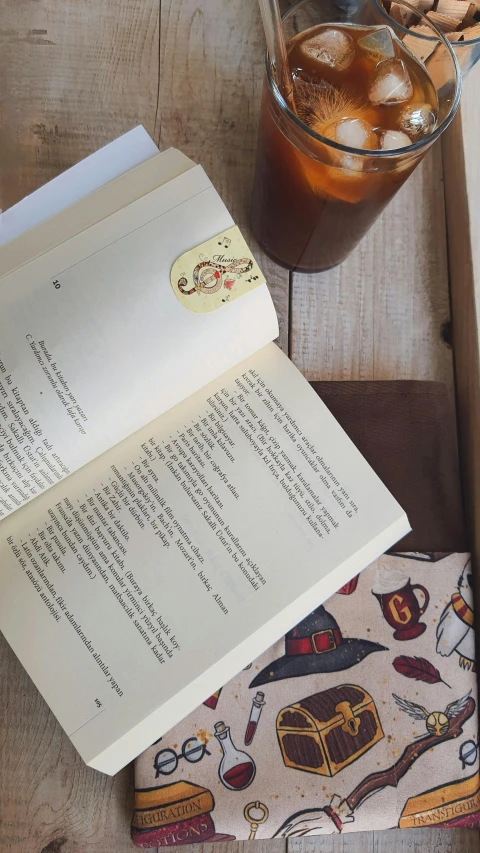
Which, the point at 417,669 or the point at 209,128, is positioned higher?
the point at 209,128

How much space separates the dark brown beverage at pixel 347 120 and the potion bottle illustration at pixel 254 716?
13.6 inches

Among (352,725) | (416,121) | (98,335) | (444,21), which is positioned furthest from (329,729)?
(444,21)

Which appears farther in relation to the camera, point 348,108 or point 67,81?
point 67,81

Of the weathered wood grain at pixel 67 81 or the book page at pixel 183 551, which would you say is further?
the weathered wood grain at pixel 67 81

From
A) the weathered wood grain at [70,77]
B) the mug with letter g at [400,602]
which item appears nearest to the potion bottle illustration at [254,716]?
the mug with letter g at [400,602]

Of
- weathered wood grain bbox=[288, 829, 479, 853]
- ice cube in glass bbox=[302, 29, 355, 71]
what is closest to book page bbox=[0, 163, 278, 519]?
ice cube in glass bbox=[302, 29, 355, 71]

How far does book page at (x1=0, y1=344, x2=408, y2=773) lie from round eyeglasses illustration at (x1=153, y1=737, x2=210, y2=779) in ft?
0.10

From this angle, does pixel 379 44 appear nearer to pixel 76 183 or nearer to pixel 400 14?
pixel 400 14

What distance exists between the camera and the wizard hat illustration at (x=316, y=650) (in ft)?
1.53

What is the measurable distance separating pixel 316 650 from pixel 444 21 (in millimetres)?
478

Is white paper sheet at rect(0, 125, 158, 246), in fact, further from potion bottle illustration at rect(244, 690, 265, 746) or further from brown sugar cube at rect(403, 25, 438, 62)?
potion bottle illustration at rect(244, 690, 265, 746)

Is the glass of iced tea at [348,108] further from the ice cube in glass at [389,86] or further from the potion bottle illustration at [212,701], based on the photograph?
the potion bottle illustration at [212,701]

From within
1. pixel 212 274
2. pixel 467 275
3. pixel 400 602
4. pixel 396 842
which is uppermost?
pixel 212 274

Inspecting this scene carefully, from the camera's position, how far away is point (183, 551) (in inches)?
18.0
